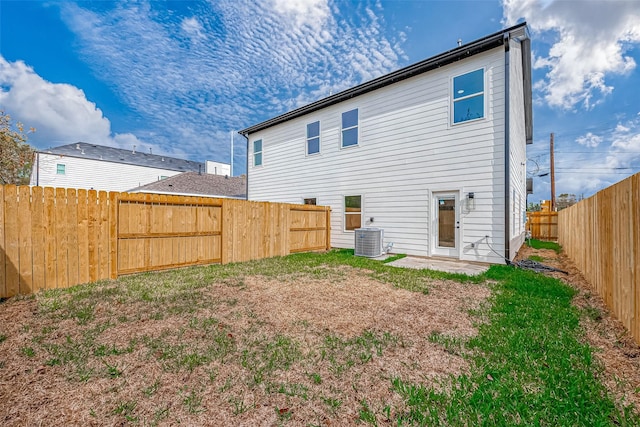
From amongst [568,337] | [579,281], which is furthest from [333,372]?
[579,281]

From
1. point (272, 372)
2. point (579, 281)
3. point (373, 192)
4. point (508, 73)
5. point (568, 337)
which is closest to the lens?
point (272, 372)

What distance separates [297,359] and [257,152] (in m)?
12.6

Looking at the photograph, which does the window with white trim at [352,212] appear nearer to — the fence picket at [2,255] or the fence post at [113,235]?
the fence post at [113,235]

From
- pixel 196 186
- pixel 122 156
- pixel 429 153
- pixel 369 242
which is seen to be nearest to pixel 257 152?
pixel 369 242

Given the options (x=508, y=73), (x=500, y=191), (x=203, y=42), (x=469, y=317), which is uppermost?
(x=203, y=42)

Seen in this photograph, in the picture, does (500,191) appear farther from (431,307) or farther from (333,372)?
(333,372)

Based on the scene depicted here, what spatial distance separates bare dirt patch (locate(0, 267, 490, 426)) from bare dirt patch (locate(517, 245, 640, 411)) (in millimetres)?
1092

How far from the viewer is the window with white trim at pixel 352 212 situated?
10.1 meters

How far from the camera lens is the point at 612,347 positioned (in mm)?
2742

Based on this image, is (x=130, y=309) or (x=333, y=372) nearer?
(x=333, y=372)

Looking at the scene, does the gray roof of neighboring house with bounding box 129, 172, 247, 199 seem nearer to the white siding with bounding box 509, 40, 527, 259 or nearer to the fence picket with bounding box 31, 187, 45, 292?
the fence picket with bounding box 31, 187, 45, 292

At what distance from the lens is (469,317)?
11.9ft

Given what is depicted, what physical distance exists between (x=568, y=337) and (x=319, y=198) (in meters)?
9.01

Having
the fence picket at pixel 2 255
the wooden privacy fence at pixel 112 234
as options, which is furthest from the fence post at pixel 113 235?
the fence picket at pixel 2 255
